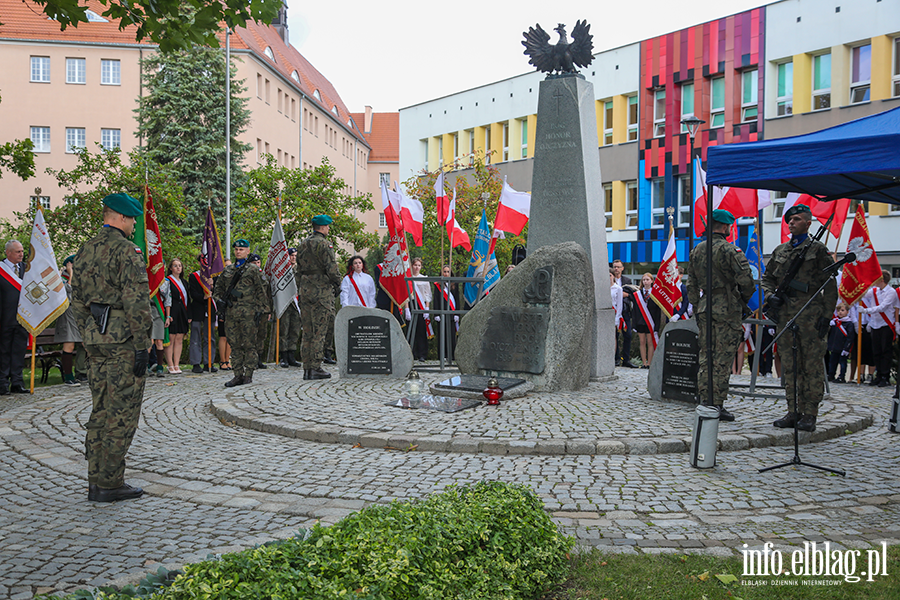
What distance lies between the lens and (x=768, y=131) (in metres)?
31.1

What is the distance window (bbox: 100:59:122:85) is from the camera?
166ft

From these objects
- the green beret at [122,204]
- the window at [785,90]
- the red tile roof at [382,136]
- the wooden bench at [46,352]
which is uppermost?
the red tile roof at [382,136]

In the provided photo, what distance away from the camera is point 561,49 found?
1225 centimetres

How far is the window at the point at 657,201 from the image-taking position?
115 ft

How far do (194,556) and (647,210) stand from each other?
33.5 m

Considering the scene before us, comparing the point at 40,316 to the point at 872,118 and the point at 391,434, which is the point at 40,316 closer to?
the point at 391,434

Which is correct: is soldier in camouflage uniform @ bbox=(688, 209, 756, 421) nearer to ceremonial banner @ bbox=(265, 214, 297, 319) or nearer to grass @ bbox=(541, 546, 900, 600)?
grass @ bbox=(541, 546, 900, 600)

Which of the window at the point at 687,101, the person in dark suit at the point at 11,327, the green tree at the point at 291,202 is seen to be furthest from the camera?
the window at the point at 687,101

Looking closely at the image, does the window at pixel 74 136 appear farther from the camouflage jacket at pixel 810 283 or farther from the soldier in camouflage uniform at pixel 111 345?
the camouflage jacket at pixel 810 283

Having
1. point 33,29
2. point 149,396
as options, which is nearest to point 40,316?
point 149,396

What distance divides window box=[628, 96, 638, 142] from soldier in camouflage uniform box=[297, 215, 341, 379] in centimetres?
2721

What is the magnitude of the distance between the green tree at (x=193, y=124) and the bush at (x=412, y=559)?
1460 inches

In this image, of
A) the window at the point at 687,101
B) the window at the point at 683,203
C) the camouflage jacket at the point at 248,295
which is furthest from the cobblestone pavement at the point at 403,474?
the window at the point at 687,101

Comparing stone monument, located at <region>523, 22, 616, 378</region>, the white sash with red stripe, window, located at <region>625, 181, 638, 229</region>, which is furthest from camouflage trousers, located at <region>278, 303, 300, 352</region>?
window, located at <region>625, 181, 638, 229</region>
